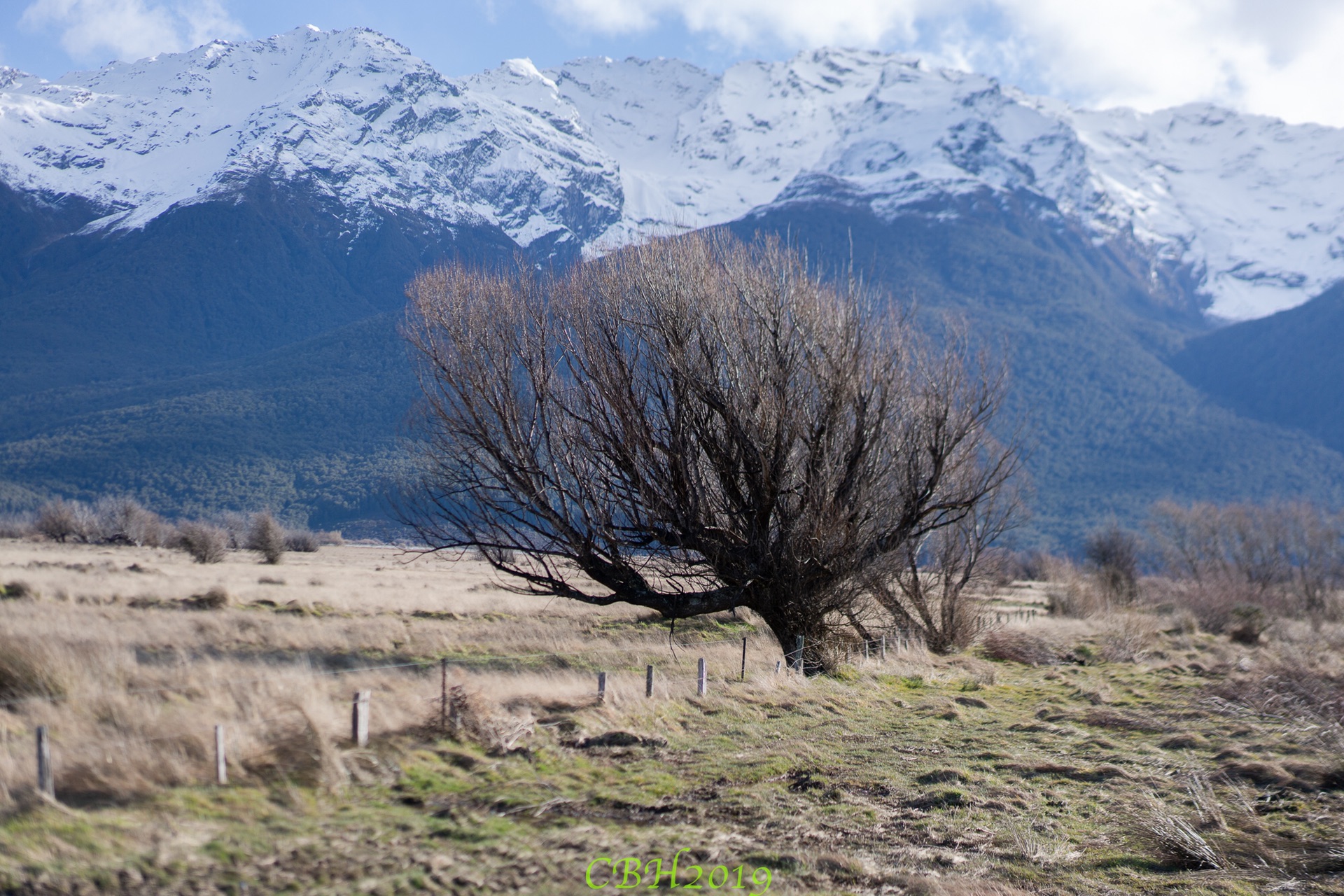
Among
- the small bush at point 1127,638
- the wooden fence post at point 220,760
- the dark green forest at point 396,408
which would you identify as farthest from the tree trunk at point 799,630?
the dark green forest at point 396,408

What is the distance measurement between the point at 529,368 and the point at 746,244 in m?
5.10

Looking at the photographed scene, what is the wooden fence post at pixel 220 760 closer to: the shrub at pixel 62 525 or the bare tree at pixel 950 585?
the bare tree at pixel 950 585

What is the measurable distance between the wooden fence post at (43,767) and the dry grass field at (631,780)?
12cm

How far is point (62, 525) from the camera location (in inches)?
2222

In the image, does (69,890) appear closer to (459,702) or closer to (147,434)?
(459,702)

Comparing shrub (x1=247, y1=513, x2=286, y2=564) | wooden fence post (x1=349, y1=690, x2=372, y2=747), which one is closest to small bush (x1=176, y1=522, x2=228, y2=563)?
shrub (x1=247, y1=513, x2=286, y2=564)

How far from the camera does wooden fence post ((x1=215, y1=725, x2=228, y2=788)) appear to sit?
738 centimetres

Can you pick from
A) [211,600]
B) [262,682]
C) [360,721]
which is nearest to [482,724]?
[360,721]

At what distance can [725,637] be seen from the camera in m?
25.6

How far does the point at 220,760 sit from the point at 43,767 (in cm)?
120

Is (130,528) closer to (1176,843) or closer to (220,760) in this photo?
(220,760)

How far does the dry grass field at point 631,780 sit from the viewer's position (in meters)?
6.61

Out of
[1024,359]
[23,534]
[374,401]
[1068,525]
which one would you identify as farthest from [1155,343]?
[23,534]

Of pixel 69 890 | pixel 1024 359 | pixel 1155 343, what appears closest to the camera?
pixel 69 890
